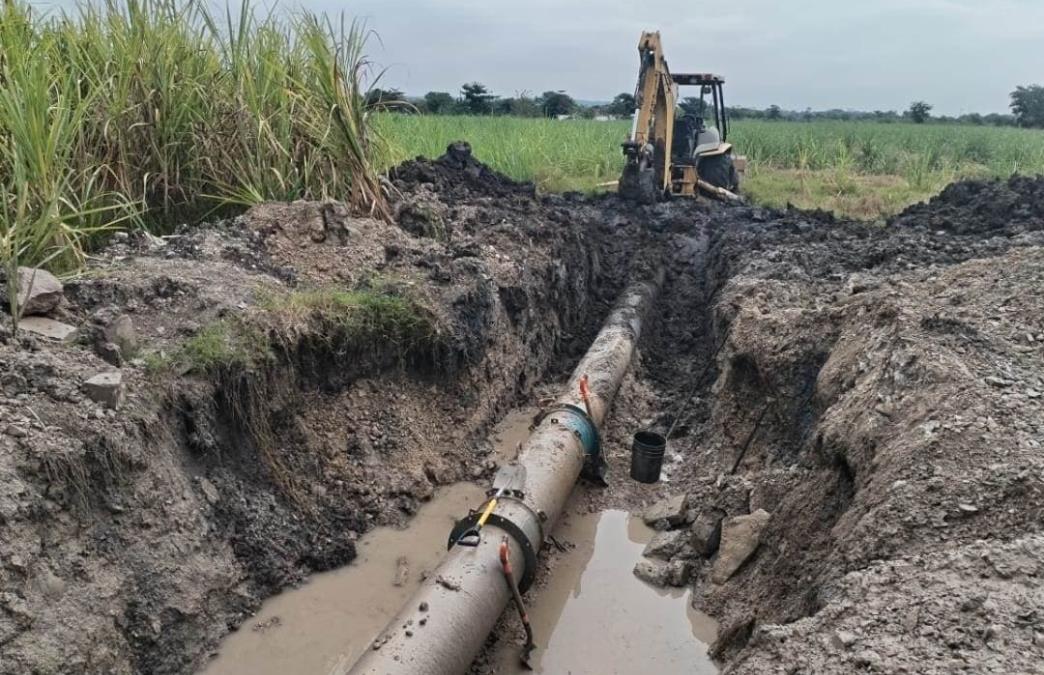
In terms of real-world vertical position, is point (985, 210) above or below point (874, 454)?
above

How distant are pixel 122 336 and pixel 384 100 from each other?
13.8 ft

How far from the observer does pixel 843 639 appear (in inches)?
109

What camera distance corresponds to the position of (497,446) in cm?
629

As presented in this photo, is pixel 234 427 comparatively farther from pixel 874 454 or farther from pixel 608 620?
pixel 874 454

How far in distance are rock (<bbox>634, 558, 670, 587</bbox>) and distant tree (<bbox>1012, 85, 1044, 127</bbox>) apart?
6324 centimetres

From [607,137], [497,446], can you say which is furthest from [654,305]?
[607,137]

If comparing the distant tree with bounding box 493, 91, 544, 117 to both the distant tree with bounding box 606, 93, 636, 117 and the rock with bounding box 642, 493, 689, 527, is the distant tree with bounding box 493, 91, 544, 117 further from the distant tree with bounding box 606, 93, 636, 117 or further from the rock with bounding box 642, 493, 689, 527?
the rock with bounding box 642, 493, 689, 527

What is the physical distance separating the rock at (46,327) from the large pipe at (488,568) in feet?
7.51

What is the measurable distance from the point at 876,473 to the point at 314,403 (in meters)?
3.28

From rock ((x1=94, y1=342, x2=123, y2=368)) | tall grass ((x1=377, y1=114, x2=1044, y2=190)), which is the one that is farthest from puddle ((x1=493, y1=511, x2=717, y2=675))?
tall grass ((x1=377, y1=114, x2=1044, y2=190))

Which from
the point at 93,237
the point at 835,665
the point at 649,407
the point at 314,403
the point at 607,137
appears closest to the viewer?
the point at 835,665

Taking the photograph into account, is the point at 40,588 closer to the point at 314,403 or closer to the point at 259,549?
the point at 259,549

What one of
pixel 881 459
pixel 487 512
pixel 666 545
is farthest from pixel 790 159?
pixel 487 512

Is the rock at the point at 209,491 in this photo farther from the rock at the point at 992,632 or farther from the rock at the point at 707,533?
the rock at the point at 992,632
